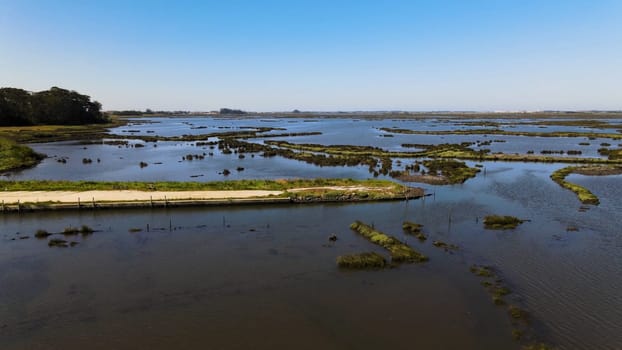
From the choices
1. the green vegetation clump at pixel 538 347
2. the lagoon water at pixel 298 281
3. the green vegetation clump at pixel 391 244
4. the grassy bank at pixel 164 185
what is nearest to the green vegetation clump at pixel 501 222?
the lagoon water at pixel 298 281

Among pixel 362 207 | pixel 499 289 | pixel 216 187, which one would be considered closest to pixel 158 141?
pixel 216 187

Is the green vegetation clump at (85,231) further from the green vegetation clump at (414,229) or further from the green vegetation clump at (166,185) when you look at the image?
the green vegetation clump at (414,229)

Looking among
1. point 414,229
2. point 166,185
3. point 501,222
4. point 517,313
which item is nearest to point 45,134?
point 166,185

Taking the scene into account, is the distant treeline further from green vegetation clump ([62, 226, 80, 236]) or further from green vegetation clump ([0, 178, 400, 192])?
green vegetation clump ([62, 226, 80, 236])

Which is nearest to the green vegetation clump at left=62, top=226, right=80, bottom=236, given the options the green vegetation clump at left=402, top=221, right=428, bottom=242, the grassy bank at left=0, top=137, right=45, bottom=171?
the green vegetation clump at left=402, top=221, right=428, bottom=242

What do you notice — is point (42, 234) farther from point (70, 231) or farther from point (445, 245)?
point (445, 245)

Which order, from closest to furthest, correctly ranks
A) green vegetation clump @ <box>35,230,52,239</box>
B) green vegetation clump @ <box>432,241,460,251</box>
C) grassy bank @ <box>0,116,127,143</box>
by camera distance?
green vegetation clump @ <box>432,241,460,251</box> < green vegetation clump @ <box>35,230,52,239</box> < grassy bank @ <box>0,116,127,143</box>
